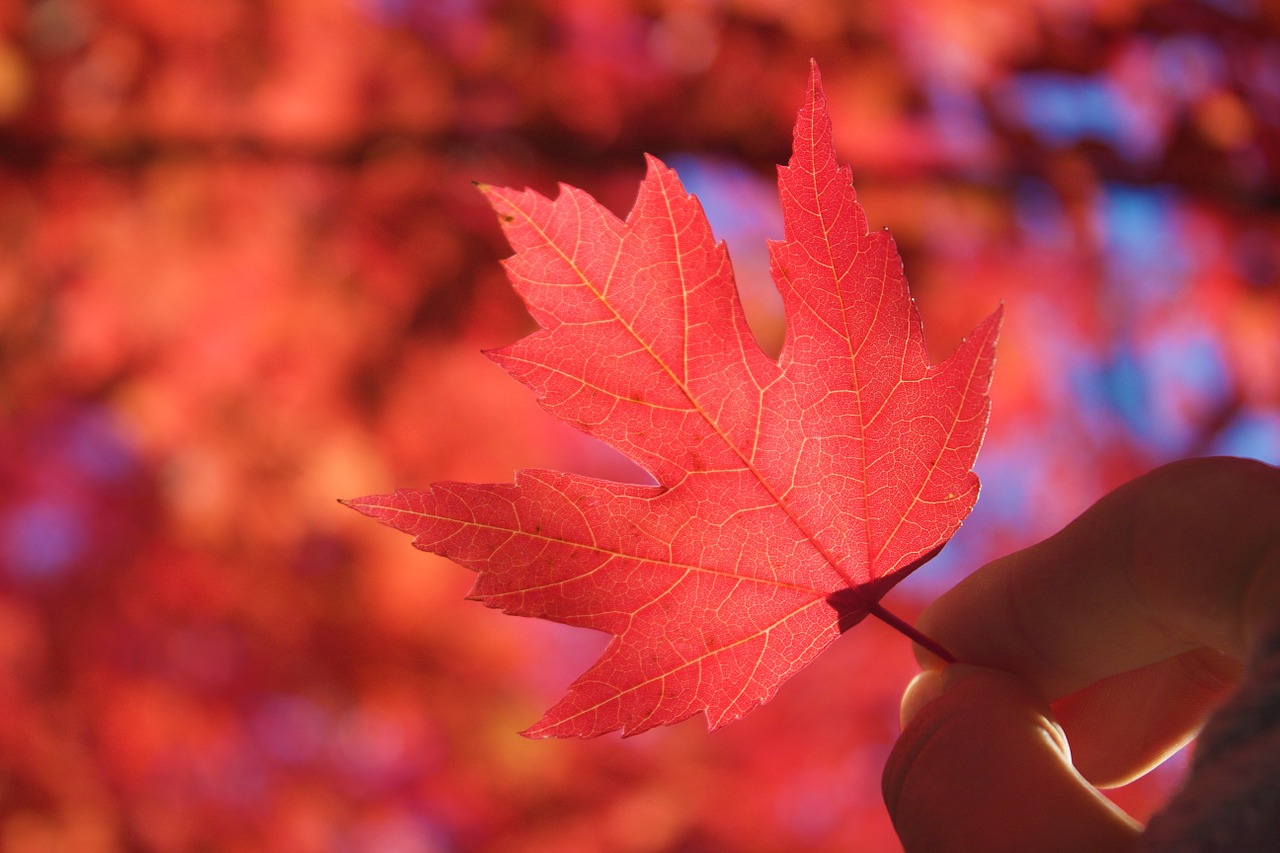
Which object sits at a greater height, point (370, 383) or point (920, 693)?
point (370, 383)

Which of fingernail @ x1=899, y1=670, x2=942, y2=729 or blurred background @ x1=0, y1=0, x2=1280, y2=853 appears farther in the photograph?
blurred background @ x1=0, y1=0, x2=1280, y2=853

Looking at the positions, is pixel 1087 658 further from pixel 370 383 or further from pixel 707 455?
pixel 370 383

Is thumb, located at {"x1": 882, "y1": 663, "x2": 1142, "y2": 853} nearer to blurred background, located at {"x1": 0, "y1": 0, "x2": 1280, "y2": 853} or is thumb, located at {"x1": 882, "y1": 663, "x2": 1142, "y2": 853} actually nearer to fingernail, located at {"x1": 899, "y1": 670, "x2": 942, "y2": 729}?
fingernail, located at {"x1": 899, "y1": 670, "x2": 942, "y2": 729}

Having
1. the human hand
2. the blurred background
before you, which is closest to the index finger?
the human hand

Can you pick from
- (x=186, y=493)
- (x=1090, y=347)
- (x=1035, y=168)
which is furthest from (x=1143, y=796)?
(x=186, y=493)

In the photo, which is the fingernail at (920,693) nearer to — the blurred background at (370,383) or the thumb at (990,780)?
the thumb at (990,780)

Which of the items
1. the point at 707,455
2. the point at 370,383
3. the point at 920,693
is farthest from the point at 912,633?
the point at 370,383

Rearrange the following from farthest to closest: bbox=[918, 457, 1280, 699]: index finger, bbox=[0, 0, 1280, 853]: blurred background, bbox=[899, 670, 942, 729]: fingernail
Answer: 1. bbox=[0, 0, 1280, 853]: blurred background
2. bbox=[899, 670, 942, 729]: fingernail
3. bbox=[918, 457, 1280, 699]: index finger

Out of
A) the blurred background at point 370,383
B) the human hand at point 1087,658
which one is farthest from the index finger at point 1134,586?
the blurred background at point 370,383
